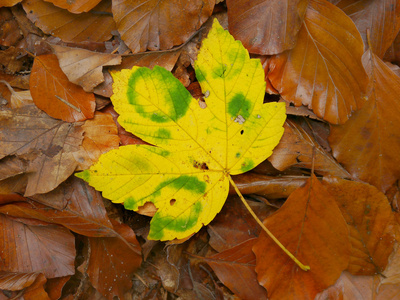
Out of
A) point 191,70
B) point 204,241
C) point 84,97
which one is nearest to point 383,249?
point 204,241

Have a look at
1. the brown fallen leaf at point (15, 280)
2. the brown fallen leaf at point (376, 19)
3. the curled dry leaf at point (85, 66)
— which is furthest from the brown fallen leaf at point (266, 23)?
the brown fallen leaf at point (15, 280)

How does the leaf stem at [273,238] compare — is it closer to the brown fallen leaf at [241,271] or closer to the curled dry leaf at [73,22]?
the brown fallen leaf at [241,271]

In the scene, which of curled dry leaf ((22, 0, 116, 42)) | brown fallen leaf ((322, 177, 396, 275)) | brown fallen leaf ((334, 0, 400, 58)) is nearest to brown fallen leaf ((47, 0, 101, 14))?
curled dry leaf ((22, 0, 116, 42))

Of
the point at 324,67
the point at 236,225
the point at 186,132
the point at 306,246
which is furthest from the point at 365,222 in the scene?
the point at 186,132

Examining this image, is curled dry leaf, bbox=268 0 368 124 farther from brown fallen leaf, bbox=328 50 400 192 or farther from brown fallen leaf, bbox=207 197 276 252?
brown fallen leaf, bbox=207 197 276 252

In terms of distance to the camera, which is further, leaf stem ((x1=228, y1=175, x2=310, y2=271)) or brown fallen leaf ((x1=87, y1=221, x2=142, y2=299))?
brown fallen leaf ((x1=87, y1=221, x2=142, y2=299))

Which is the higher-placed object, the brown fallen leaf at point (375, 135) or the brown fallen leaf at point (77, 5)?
the brown fallen leaf at point (77, 5)

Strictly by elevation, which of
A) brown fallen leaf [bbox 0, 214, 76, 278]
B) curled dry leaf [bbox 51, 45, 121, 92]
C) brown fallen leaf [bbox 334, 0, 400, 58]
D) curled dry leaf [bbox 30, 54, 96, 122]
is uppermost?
brown fallen leaf [bbox 334, 0, 400, 58]
